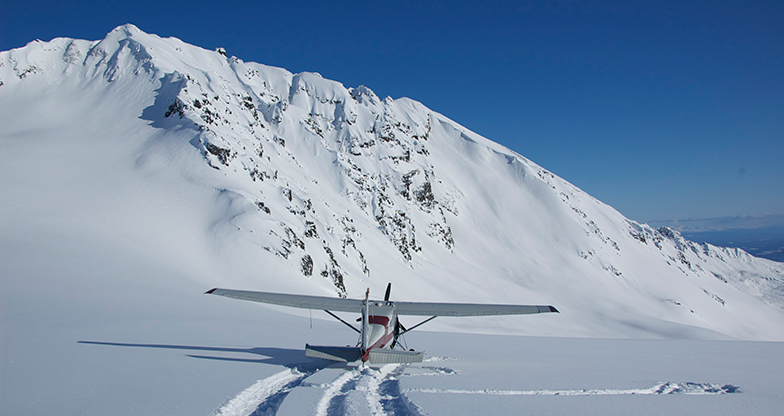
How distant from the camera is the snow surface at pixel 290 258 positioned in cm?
741

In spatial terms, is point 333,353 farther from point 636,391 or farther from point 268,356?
point 636,391

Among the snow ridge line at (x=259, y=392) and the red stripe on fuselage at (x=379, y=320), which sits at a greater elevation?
the red stripe on fuselage at (x=379, y=320)

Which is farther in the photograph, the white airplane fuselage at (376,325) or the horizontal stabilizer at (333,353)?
the white airplane fuselage at (376,325)

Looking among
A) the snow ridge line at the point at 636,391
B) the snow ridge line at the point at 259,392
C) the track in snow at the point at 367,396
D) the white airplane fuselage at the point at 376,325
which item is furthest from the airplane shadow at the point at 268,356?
the snow ridge line at the point at 636,391

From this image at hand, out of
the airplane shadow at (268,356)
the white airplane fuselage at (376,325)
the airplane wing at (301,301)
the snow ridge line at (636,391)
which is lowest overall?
the airplane shadow at (268,356)

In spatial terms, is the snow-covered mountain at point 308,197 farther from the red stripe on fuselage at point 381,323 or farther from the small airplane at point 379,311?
the red stripe on fuselage at point 381,323

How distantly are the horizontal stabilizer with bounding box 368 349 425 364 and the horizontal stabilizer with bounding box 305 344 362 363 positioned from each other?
1.23ft

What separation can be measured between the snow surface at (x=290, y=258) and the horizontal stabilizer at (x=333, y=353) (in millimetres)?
344

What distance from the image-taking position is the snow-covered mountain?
29766 millimetres

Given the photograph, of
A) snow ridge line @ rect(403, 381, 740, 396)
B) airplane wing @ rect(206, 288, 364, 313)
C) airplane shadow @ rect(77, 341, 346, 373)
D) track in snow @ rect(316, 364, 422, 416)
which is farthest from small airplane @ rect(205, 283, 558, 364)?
snow ridge line @ rect(403, 381, 740, 396)

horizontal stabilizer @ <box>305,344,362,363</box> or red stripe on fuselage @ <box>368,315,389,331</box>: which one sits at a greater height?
red stripe on fuselage @ <box>368,315,389,331</box>

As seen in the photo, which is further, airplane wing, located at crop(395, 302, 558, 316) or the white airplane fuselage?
airplane wing, located at crop(395, 302, 558, 316)

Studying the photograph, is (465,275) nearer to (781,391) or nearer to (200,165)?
(200,165)

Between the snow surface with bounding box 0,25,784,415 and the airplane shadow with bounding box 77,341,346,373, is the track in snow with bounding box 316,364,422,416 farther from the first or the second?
the airplane shadow with bounding box 77,341,346,373
